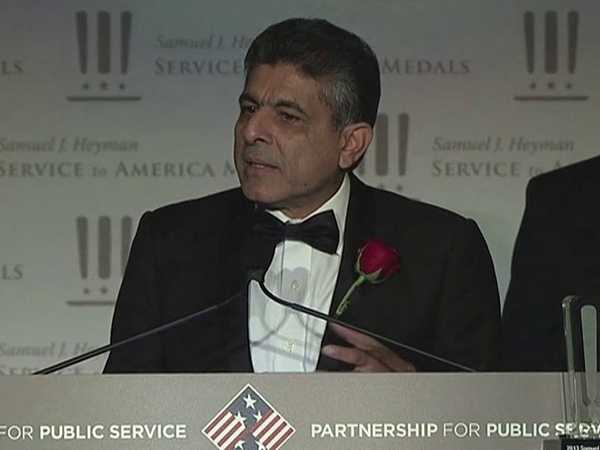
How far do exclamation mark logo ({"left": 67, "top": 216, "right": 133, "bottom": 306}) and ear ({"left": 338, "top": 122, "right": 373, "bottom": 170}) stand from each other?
488 millimetres

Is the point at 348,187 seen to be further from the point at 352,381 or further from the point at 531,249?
the point at 352,381

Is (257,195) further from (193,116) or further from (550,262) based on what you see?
(550,262)

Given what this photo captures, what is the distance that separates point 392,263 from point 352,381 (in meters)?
0.85

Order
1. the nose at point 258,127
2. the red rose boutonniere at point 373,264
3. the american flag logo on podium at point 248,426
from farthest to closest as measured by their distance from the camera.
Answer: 1. the nose at point 258,127
2. the red rose boutonniere at point 373,264
3. the american flag logo on podium at point 248,426

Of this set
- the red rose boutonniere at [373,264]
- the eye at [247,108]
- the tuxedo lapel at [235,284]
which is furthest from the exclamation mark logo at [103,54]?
the red rose boutonniere at [373,264]

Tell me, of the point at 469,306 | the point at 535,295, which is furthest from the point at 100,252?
the point at 535,295

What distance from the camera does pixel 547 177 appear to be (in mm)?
2805

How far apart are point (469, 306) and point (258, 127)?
584mm

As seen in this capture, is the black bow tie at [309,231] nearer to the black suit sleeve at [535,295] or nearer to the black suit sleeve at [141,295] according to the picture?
the black suit sleeve at [141,295]

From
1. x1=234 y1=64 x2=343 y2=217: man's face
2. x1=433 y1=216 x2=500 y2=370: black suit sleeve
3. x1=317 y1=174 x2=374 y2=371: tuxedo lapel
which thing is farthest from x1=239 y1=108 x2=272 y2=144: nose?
x1=433 y1=216 x2=500 y2=370: black suit sleeve

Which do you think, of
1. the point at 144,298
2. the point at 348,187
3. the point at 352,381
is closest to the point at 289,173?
the point at 348,187

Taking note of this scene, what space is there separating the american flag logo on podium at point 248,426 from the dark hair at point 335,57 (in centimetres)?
104

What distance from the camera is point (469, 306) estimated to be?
8.82ft

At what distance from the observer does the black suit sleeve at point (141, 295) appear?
268cm
